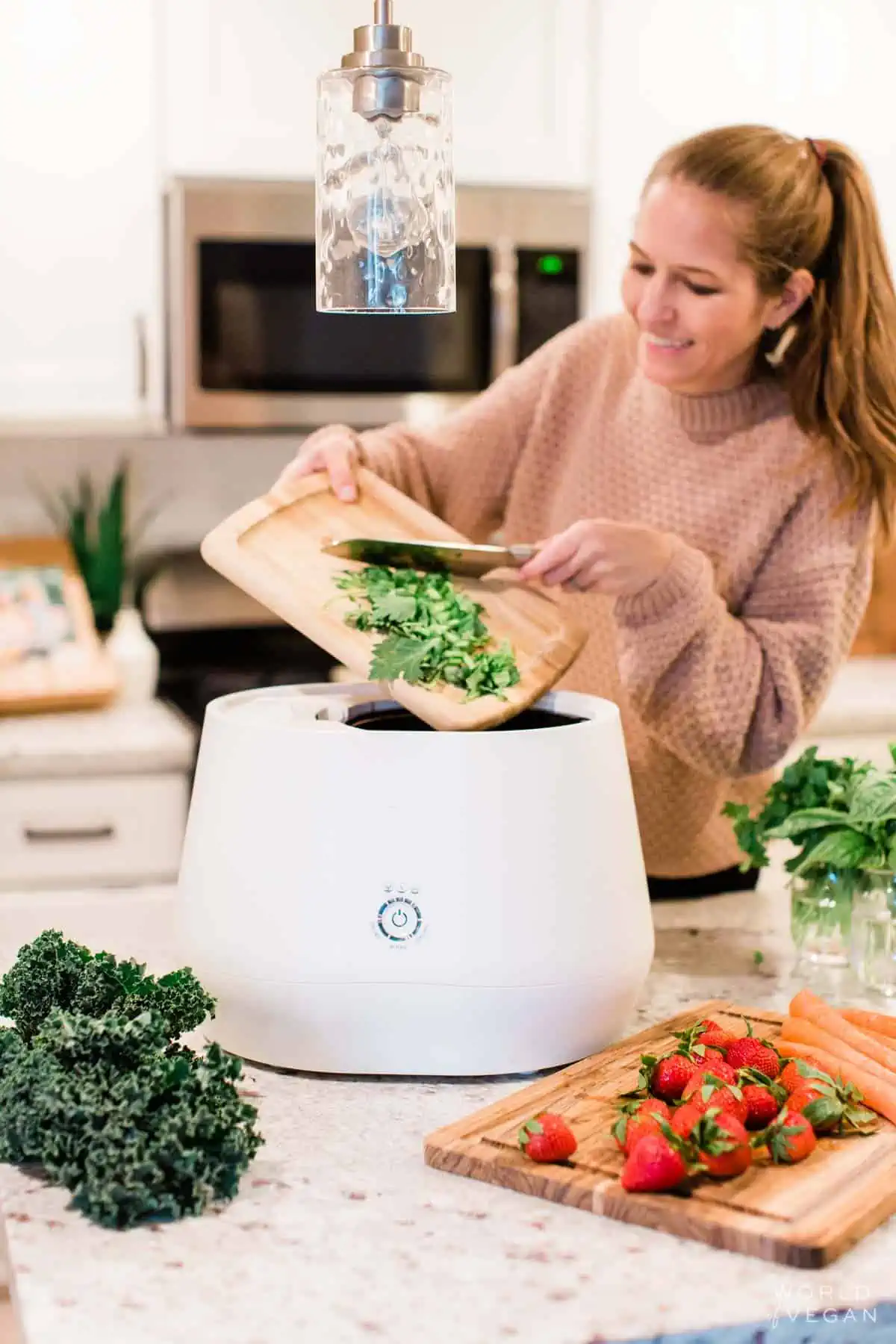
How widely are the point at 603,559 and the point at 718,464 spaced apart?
0.30 m

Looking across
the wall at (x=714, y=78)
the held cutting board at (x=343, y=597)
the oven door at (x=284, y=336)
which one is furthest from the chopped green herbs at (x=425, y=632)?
the wall at (x=714, y=78)

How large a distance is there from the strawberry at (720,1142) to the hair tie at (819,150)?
3.18 ft

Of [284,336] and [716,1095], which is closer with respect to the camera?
[716,1095]

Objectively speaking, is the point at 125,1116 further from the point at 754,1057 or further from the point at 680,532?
the point at 680,532

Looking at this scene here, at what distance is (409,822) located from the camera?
1134mm

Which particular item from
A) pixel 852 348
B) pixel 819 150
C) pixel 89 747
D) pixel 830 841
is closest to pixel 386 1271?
pixel 830 841

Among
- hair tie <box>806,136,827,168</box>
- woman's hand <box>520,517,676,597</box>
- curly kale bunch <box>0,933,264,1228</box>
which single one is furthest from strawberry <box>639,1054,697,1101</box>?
hair tie <box>806,136,827,168</box>

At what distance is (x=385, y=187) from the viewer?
1.04 meters

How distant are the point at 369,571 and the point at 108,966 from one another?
1.31 feet

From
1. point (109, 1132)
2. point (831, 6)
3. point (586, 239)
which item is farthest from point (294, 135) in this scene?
point (109, 1132)

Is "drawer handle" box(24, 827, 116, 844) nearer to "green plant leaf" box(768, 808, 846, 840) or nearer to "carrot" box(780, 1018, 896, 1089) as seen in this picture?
"green plant leaf" box(768, 808, 846, 840)

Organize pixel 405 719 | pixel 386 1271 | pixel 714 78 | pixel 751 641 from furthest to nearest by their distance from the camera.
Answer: pixel 714 78
pixel 751 641
pixel 405 719
pixel 386 1271

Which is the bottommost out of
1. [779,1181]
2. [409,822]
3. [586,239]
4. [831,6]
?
[779,1181]

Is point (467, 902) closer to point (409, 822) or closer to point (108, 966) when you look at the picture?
point (409, 822)
